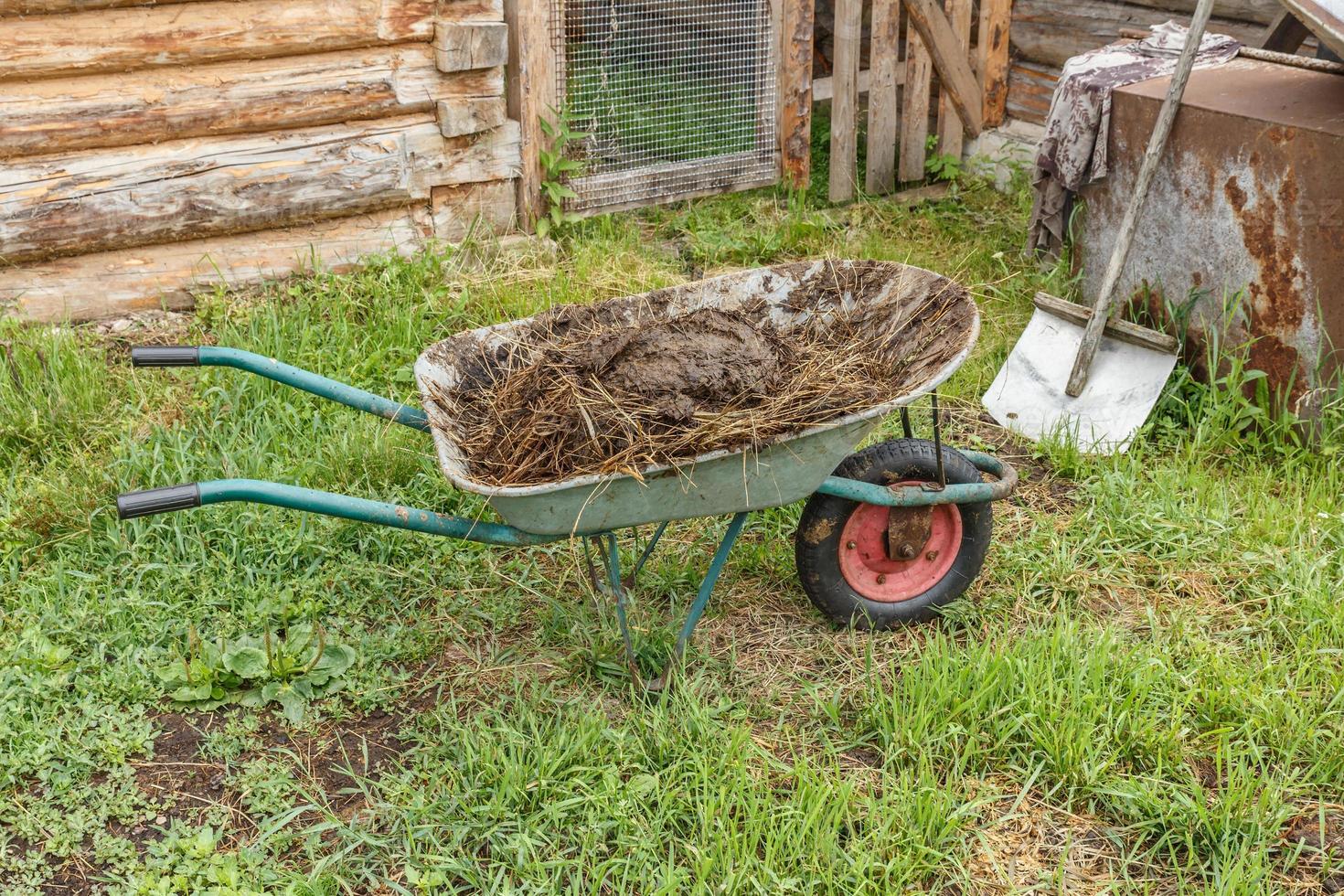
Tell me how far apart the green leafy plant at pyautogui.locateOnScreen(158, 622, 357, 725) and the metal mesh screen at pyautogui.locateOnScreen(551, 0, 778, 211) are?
2894 mm

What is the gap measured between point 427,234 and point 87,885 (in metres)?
3.10

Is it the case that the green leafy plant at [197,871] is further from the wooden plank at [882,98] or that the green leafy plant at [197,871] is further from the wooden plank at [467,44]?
the wooden plank at [882,98]

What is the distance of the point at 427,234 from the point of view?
500 centimetres

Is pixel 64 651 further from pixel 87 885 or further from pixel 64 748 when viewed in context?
pixel 87 885

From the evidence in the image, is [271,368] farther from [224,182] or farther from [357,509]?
[224,182]

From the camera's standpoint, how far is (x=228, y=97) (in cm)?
443

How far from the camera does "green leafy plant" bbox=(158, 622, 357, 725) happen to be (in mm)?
3000

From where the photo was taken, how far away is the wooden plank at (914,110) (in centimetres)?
594

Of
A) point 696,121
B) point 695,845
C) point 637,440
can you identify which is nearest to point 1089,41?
point 696,121

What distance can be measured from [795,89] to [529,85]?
4.59 ft

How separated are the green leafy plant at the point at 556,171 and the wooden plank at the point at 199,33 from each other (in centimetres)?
68

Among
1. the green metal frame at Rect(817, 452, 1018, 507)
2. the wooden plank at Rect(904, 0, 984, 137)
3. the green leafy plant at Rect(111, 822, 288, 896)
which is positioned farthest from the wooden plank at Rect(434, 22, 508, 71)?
the green leafy plant at Rect(111, 822, 288, 896)

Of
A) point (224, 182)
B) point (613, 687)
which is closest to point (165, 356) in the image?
point (613, 687)

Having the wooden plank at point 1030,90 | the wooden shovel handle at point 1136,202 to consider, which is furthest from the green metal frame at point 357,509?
the wooden plank at point 1030,90
